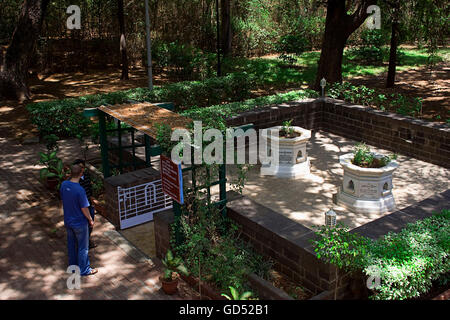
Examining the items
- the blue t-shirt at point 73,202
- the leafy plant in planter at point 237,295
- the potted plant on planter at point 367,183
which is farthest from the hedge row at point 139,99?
the leafy plant in planter at point 237,295

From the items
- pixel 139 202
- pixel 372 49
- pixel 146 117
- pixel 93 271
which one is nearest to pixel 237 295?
pixel 93 271

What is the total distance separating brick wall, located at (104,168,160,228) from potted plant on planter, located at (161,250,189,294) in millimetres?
2192

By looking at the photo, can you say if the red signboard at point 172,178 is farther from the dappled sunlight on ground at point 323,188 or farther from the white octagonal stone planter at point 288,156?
the white octagonal stone planter at point 288,156

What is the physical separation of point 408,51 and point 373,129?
1672 cm

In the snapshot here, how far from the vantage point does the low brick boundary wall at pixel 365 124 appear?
1176 cm

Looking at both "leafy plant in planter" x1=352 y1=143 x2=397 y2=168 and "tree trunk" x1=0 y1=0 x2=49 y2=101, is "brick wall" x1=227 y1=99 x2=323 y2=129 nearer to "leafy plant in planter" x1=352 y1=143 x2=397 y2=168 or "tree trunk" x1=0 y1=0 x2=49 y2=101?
"leafy plant in planter" x1=352 y1=143 x2=397 y2=168

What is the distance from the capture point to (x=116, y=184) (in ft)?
29.2

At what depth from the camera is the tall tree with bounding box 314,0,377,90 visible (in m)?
16.4

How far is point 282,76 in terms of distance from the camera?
22.8m

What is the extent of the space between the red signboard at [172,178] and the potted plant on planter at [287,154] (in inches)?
176

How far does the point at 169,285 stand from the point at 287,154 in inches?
206

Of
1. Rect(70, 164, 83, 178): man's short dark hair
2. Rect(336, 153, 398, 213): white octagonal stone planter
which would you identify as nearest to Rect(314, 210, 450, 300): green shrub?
Rect(336, 153, 398, 213): white octagonal stone planter

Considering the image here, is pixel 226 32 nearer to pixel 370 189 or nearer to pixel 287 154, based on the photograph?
pixel 287 154
